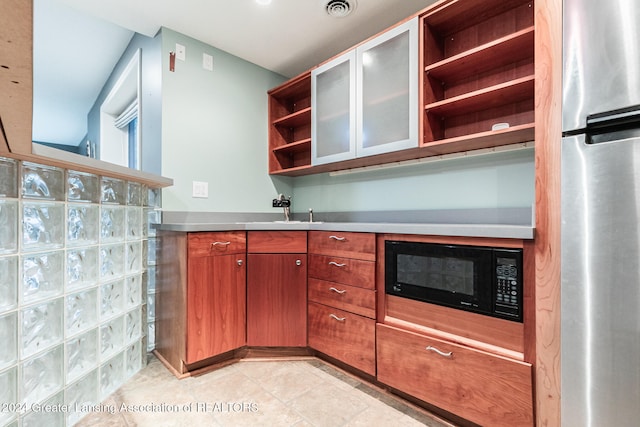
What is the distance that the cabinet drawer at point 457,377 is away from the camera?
1200 millimetres

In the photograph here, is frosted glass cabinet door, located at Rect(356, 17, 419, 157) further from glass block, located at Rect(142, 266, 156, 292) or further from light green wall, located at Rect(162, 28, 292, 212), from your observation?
glass block, located at Rect(142, 266, 156, 292)

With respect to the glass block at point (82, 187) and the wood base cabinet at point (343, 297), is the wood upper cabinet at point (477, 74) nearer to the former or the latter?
the wood base cabinet at point (343, 297)

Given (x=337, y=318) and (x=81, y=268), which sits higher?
(x=81, y=268)

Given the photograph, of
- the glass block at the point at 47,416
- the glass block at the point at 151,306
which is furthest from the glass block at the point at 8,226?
the glass block at the point at 151,306

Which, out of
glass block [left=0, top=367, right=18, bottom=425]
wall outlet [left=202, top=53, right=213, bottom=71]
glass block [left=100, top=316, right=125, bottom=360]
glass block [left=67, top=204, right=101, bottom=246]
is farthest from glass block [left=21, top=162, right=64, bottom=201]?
wall outlet [left=202, top=53, right=213, bottom=71]

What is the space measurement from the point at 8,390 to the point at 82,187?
862mm

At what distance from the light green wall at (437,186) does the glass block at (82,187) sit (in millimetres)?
1714

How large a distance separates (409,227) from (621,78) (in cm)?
95

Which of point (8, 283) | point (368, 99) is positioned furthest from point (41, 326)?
point (368, 99)

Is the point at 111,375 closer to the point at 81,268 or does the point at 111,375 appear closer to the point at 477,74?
the point at 81,268

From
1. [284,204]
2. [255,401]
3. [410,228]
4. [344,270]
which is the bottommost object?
[255,401]

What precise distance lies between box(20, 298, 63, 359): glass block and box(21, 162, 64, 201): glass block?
1.50 feet

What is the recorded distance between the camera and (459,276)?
141 centimetres

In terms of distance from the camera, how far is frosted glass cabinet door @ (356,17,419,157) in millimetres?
1786
